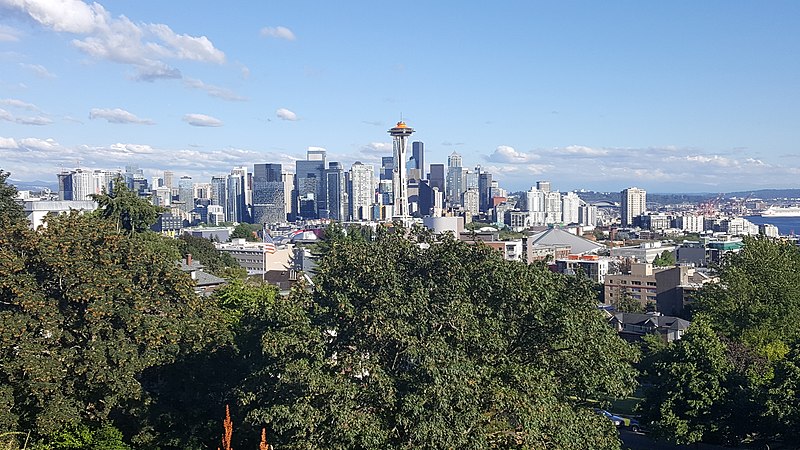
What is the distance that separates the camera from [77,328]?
14.0 m

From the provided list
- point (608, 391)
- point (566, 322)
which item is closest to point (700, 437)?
point (608, 391)

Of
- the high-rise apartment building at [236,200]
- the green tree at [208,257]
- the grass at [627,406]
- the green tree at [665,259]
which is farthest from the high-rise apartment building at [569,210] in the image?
the grass at [627,406]

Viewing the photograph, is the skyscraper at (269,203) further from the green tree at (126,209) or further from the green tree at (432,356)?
the green tree at (432,356)

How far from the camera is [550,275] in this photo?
13.6m

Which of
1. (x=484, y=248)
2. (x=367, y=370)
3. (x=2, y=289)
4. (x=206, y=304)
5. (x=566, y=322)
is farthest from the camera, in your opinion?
(x=206, y=304)

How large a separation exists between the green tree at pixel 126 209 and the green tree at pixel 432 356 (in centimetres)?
1816

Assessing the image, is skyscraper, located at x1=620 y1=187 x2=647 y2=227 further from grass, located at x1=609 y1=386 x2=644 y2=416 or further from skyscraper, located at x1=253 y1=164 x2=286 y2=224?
grass, located at x1=609 y1=386 x2=644 y2=416

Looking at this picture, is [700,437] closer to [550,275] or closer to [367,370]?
[550,275]

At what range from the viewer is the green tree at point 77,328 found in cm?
1320

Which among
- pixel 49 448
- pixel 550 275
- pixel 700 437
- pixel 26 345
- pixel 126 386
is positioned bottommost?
pixel 700 437

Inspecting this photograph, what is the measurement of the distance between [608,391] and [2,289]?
10722 millimetres

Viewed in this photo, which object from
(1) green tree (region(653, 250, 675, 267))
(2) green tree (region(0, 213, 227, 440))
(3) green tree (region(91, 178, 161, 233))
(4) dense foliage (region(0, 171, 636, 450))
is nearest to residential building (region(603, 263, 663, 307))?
(1) green tree (region(653, 250, 675, 267))

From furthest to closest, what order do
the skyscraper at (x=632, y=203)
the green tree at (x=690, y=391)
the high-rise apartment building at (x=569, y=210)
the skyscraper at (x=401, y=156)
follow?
the high-rise apartment building at (x=569, y=210)
the skyscraper at (x=632, y=203)
the skyscraper at (x=401, y=156)
the green tree at (x=690, y=391)

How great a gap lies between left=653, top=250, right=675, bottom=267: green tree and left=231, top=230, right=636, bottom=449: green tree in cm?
6165
